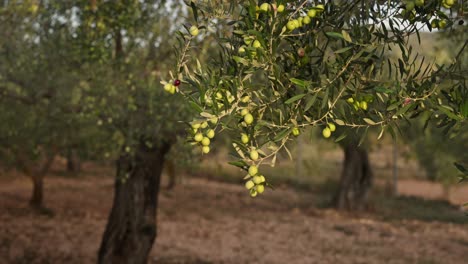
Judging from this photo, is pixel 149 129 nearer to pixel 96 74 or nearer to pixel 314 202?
pixel 96 74

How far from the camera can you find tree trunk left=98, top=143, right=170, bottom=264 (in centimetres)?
1158

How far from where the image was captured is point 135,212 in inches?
464

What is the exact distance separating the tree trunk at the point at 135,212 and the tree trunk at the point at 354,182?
18236 millimetres

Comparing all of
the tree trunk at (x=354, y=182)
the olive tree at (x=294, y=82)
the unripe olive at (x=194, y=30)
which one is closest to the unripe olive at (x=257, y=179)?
the olive tree at (x=294, y=82)

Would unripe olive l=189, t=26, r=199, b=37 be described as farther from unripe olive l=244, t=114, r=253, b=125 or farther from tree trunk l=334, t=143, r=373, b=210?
tree trunk l=334, t=143, r=373, b=210

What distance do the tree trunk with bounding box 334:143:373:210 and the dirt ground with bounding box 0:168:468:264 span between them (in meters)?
1.28

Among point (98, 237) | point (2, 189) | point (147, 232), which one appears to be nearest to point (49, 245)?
point (98, 237)

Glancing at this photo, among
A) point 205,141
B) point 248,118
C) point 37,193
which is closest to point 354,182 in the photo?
point 37,193

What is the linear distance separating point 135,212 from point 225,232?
10224mm

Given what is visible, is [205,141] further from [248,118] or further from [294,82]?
[294,82]

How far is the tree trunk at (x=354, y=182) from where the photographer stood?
28547mm

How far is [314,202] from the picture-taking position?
32500mm

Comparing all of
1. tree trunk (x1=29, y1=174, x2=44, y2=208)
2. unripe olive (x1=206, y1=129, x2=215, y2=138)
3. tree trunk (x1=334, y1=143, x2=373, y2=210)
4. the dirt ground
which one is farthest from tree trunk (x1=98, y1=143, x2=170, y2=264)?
tree trunk (x1=334, y1=143, x2=373, y2=210)

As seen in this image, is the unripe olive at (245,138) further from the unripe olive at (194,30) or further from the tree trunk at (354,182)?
the tree trunk at (354,182)
